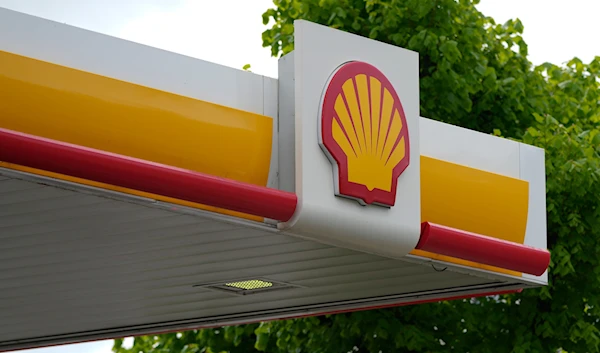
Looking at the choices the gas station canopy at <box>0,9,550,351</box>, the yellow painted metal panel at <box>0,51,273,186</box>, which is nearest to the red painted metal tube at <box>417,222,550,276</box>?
the gas station canopy at <box>0,9,550,351</box>

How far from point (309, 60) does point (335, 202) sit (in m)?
1.13

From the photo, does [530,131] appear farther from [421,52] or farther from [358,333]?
[358,333]

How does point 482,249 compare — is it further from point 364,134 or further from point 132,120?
point 132,120

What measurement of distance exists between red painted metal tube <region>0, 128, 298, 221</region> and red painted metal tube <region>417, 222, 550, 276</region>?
1397 mm

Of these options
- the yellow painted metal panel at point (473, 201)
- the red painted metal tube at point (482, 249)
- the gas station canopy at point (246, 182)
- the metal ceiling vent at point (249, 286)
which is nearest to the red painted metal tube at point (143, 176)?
the gas station canopy at point (246, 182)

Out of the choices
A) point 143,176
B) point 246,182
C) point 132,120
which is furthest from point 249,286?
point 143,176

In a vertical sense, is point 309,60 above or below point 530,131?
below

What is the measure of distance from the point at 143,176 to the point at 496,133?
7.44 meters

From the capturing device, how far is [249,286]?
37.6 ft

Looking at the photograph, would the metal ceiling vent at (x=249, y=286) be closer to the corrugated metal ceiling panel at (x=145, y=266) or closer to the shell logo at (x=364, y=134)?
the corrugated metal ceiling panel at (x=145, y=266)

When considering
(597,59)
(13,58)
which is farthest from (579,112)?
(13,58)

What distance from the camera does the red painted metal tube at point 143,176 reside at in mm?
7566

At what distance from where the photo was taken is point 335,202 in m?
9.21

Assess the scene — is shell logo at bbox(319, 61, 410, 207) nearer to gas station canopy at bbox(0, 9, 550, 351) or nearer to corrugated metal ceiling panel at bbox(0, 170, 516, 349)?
gas station canopy at bbox(0, 9, 550, 351)
